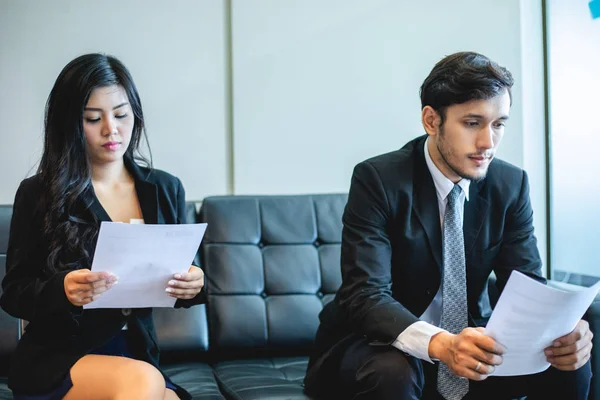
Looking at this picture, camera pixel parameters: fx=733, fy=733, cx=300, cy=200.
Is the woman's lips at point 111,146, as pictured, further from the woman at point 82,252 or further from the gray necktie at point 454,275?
the gray necktie at point 454,275

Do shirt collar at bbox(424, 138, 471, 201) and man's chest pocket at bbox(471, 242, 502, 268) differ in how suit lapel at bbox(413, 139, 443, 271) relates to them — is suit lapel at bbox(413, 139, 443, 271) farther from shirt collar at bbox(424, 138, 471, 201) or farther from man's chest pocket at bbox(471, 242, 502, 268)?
man's chest pocket at bbox(471, 242, 502, 268)

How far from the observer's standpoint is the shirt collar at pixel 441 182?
2.02 metres

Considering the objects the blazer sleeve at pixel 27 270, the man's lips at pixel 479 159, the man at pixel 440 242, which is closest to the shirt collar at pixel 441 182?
the man at pixel 440 242

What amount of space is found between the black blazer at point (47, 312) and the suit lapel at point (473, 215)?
29.6 inches

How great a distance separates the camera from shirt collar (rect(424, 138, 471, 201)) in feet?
6.64

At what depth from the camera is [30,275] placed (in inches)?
74.9

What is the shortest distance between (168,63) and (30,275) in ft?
4.31

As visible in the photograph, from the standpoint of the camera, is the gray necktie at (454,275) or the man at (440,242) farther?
the gray necktie at (454,275)

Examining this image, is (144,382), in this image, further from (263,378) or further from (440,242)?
(440,242)

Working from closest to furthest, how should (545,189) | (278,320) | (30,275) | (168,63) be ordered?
(30,275) < (278,320) < (168,63) < (545,189)

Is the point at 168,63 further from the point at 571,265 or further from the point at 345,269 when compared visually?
the point at 571,265

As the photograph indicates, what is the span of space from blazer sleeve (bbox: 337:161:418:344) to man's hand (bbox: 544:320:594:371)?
316 mm

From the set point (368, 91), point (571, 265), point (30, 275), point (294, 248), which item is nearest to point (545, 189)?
point (571, 265)

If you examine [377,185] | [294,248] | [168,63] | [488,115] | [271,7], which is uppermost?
[271,7]
